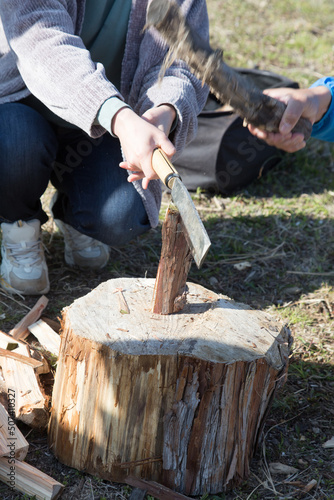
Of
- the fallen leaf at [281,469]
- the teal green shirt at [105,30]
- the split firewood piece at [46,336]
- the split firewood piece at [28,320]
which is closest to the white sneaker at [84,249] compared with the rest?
the split firewood piece at [28,320]

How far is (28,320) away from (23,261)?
32 cm

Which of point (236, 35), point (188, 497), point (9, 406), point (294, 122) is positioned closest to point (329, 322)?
point (294, 122)

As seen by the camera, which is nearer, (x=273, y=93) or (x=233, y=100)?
(x=233, y=100)

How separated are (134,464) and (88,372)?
0.31 metres

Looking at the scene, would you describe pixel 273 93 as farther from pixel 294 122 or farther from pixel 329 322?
pixel 329 322

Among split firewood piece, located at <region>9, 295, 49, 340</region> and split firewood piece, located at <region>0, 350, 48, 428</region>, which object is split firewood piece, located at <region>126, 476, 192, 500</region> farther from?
split firewood piece, located at <region>9, 295, 49, 340</region>

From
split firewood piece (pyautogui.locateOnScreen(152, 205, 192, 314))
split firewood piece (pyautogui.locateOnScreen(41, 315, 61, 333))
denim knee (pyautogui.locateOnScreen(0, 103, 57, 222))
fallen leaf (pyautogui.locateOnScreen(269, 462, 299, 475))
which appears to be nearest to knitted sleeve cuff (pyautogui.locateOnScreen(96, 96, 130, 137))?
split firewood piece (pyautogui.locateOnScreen(152, 205, 192, 314))

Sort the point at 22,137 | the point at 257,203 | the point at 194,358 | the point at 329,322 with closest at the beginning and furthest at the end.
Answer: the point at 194,358 < the point at 22,137 < the point at 329,322 < the point at 257,203

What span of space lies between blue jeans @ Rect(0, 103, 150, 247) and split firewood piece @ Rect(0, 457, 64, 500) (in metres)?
1.10

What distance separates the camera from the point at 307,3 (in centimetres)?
621

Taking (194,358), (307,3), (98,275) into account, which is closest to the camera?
(194,358)

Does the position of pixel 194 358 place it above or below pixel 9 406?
above

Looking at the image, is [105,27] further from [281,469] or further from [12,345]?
[281,469]

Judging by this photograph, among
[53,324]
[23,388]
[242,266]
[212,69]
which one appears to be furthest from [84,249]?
[212,69]
